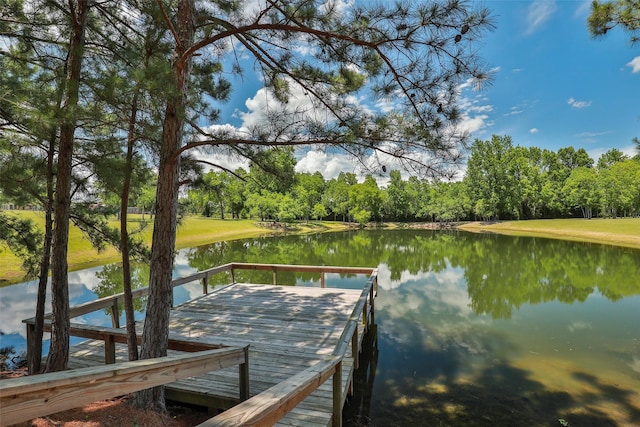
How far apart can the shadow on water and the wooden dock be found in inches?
23.8

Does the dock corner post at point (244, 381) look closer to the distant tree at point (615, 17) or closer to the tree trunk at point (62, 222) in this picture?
the tree trunk at point (62, 222)

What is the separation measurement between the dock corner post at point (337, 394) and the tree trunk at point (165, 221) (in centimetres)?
178

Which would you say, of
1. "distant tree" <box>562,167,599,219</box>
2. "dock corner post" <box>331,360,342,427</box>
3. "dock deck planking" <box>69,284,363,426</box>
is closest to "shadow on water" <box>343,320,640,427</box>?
"dock deck planking" <box>69,284,363,426</box>

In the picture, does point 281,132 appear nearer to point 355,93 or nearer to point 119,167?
point 355,93

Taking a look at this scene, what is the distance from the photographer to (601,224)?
33250mm

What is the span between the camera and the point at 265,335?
5.26 m

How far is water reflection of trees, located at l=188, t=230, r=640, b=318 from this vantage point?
11125mm

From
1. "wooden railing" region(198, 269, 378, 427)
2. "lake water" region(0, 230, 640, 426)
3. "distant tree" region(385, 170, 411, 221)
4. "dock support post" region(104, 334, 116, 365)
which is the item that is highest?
"distant tree" region(385, 170, 411, 221)

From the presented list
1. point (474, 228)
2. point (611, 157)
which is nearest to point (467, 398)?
point (474, 228)

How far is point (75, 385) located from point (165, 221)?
2.25 m

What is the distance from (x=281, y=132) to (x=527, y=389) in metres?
5.50

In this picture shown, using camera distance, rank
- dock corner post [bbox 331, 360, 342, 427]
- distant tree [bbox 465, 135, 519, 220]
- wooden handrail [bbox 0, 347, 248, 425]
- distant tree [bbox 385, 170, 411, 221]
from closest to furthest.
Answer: wooden handrail [bbox 0, 347, 248, 425] → dock corner post [bbox 331, 360, 342, 427] → distant tree [bbox 465, 135, 519, 220] → distant tree [bbox 385, 170, 411, 221]

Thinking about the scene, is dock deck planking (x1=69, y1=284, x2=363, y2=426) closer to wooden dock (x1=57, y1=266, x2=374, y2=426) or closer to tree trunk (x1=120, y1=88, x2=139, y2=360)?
wooden dock (x1=57, y1=266, x2=374, y2=426)

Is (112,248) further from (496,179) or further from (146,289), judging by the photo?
(496,179)
